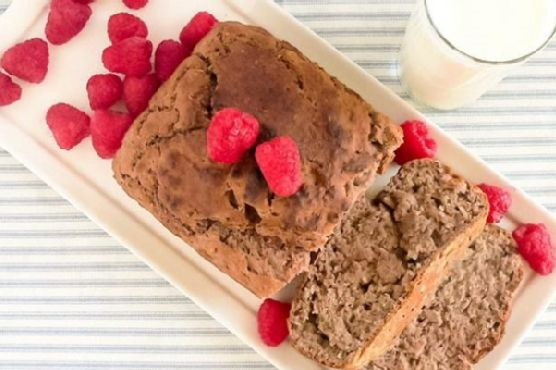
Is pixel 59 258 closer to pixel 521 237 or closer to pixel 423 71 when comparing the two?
pixel 423 71

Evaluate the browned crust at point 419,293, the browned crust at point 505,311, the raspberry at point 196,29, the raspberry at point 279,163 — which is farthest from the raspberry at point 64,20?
the browned crust at point 505,311

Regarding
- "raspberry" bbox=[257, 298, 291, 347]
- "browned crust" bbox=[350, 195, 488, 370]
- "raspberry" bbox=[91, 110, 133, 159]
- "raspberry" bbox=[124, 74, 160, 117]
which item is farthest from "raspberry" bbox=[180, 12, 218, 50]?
"browned crust" bbox=[350, 195, 488, 370]

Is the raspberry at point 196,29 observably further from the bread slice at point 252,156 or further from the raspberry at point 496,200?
the raspberry at point 496,200

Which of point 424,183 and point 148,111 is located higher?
point 148,111

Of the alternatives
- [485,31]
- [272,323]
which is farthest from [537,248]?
[272,323]

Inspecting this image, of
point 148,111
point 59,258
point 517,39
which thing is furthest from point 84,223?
point 517,39

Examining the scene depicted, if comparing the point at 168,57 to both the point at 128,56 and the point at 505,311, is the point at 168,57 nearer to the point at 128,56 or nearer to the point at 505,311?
the point at 128,56
